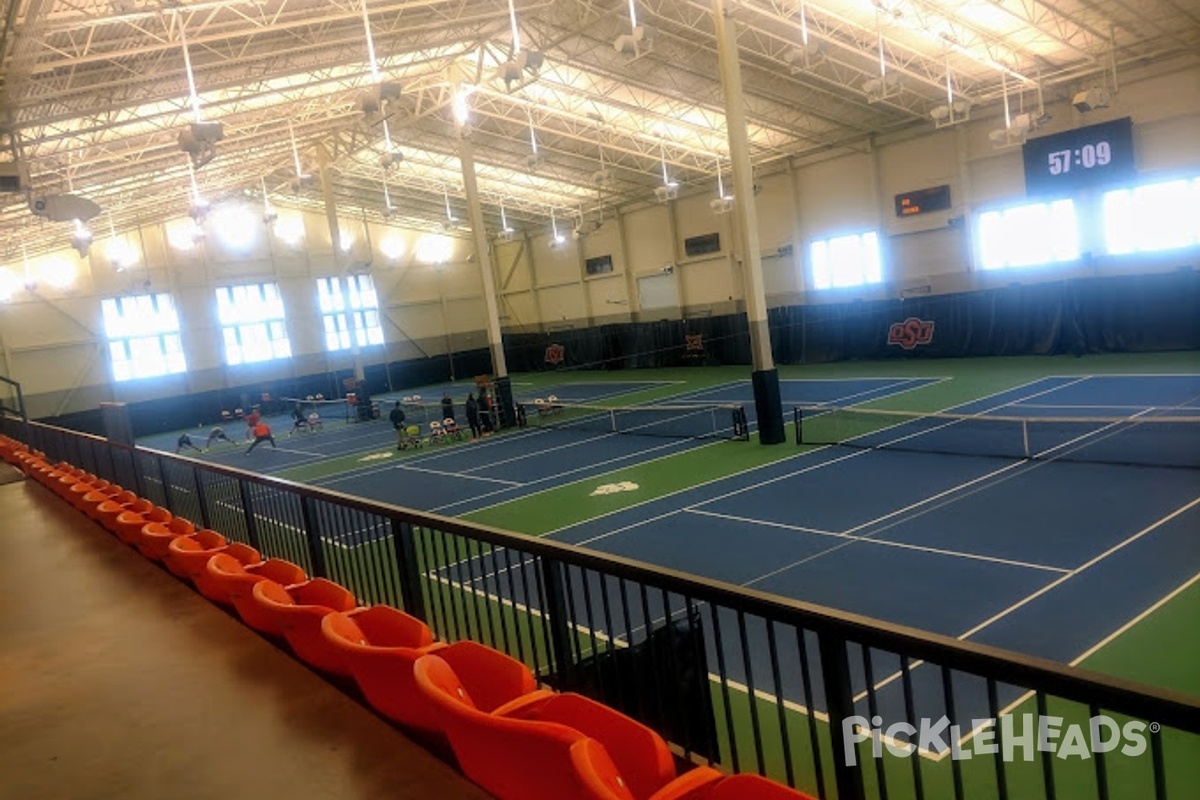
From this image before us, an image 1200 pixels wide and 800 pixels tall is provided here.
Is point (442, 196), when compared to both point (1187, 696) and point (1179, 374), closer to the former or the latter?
point (1179, 374)

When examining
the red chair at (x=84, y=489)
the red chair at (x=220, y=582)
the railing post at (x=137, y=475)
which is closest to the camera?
the red chair at (x=220, y=582)

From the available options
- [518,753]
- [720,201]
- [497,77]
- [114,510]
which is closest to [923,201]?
[720,201]

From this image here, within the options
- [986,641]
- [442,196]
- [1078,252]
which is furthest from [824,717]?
[442,196]

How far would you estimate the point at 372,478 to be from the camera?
20.8m

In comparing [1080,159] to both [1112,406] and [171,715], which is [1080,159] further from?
[171,715]

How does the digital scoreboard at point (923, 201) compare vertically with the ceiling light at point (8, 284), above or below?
below

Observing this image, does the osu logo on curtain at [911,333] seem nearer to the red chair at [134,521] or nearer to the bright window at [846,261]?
the bright window at [846,261]

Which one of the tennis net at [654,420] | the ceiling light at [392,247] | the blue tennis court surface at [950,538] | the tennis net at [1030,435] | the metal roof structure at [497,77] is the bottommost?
the blue tennis court surface at [950,538]

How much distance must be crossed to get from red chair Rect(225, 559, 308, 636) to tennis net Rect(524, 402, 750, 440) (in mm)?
14163

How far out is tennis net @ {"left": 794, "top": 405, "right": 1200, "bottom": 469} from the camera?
1383 centimetres

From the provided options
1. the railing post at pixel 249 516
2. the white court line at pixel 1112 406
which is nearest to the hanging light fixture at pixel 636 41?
the white court line at pixel 1112 406

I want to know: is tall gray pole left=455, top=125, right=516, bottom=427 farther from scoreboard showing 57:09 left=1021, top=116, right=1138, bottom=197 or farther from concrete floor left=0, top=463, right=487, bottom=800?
concrete floor left=0, top=463, right=487, bottom=800

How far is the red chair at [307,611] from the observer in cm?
496

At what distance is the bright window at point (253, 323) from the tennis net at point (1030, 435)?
31.7m
